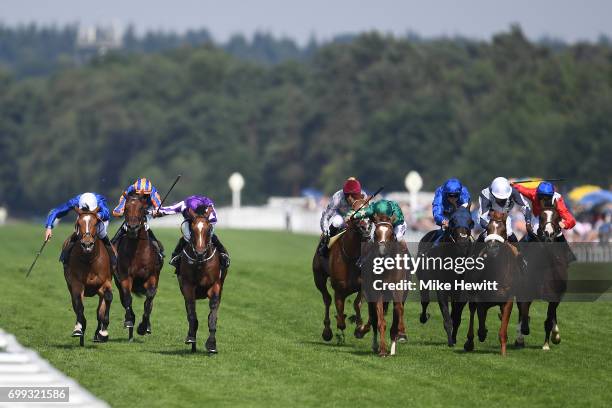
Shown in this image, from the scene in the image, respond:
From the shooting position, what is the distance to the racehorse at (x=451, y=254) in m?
19.4

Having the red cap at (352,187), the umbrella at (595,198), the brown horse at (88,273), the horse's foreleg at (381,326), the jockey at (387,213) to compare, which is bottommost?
the horse's foreleg at (381,326)

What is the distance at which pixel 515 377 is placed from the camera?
1736cm

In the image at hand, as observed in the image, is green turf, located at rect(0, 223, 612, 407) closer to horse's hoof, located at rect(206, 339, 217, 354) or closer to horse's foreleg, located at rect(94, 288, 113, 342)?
horse's foreleg, located at rect(94, 288, 113, 342)

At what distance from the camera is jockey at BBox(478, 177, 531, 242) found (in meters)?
20.0

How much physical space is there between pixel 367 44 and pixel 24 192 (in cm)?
4121

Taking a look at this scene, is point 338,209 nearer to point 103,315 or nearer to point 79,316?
point 103,315

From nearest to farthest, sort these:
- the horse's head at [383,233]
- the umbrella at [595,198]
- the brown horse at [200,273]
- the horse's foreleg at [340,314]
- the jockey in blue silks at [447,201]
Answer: the horse's head at [383,233]
the brown horse at [200,273]
the jockey in blue silks at [447,201]
the horse's foreleg at [340,314]
the umbrella at [595,198]

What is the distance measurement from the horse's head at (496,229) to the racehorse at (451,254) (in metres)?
0.24

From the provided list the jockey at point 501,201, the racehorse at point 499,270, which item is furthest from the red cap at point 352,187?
the racehorse at point 499,270

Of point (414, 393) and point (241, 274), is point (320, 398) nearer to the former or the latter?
point (414, 393)

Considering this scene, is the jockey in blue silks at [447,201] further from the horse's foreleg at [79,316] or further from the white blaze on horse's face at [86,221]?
the horse's foreleg at [79,316]

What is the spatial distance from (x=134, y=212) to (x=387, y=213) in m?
3.47

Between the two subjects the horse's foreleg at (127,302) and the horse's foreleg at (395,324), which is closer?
the horse's foreleg at (395,324)

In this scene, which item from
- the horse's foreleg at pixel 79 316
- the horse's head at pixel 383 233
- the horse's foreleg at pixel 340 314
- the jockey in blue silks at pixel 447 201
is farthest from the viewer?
the horse's foreleg at pixel 340 314
